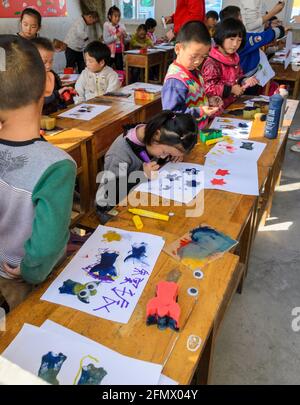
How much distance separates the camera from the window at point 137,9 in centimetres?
862

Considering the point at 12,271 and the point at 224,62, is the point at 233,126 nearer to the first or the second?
the point at 224,62

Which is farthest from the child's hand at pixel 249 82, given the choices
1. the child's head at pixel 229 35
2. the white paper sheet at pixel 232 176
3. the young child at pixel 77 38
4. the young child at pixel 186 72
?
the young child at pixel 77 38

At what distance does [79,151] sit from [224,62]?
1193mm

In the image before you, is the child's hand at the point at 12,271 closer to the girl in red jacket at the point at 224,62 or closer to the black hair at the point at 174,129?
the black hair at the point at 174,129

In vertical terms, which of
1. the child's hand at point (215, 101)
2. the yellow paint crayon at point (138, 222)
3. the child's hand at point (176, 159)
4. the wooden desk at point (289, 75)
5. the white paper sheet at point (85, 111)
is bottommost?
the wooden desk at point (289, 75)

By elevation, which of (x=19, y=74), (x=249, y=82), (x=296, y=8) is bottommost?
(x=249, y=82)

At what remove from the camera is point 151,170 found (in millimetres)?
1563

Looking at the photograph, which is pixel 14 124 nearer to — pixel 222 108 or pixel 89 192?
pixel 89 192

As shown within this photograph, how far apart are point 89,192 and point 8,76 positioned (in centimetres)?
157

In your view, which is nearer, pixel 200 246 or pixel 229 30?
pixel 200 246

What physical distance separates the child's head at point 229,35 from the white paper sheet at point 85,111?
93cm

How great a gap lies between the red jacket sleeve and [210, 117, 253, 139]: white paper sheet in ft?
4.78

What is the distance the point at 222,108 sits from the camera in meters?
2.45

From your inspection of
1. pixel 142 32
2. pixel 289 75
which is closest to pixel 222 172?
pixel 289 75
